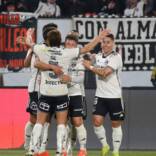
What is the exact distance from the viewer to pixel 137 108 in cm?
2122

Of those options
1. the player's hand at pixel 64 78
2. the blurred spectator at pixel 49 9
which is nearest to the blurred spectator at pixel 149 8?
the blurred spectator at pixel 49 9

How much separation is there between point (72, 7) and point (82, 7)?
266mm

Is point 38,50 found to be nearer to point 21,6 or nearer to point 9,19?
point 9,19

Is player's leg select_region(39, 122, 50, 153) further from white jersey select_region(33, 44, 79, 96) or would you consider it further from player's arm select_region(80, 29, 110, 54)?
player's arm select_region(80, 29, 110, 54)

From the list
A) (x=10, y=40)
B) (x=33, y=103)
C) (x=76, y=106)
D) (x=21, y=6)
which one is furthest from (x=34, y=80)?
(x=21, y=6)

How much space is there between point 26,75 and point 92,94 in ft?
7.03

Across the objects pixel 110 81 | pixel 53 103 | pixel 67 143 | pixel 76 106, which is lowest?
pixel 67 143

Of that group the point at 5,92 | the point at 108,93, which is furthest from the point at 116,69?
the point at 5,92

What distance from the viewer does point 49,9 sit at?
2472 cm

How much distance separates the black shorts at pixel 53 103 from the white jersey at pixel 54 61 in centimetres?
8

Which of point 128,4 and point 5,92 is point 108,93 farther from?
point 128,4

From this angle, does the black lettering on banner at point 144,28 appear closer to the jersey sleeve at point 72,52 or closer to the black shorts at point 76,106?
the black shorts at point 76,106

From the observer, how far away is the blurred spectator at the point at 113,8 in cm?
2484

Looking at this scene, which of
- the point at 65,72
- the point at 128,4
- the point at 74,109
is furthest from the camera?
the point at 128,4
